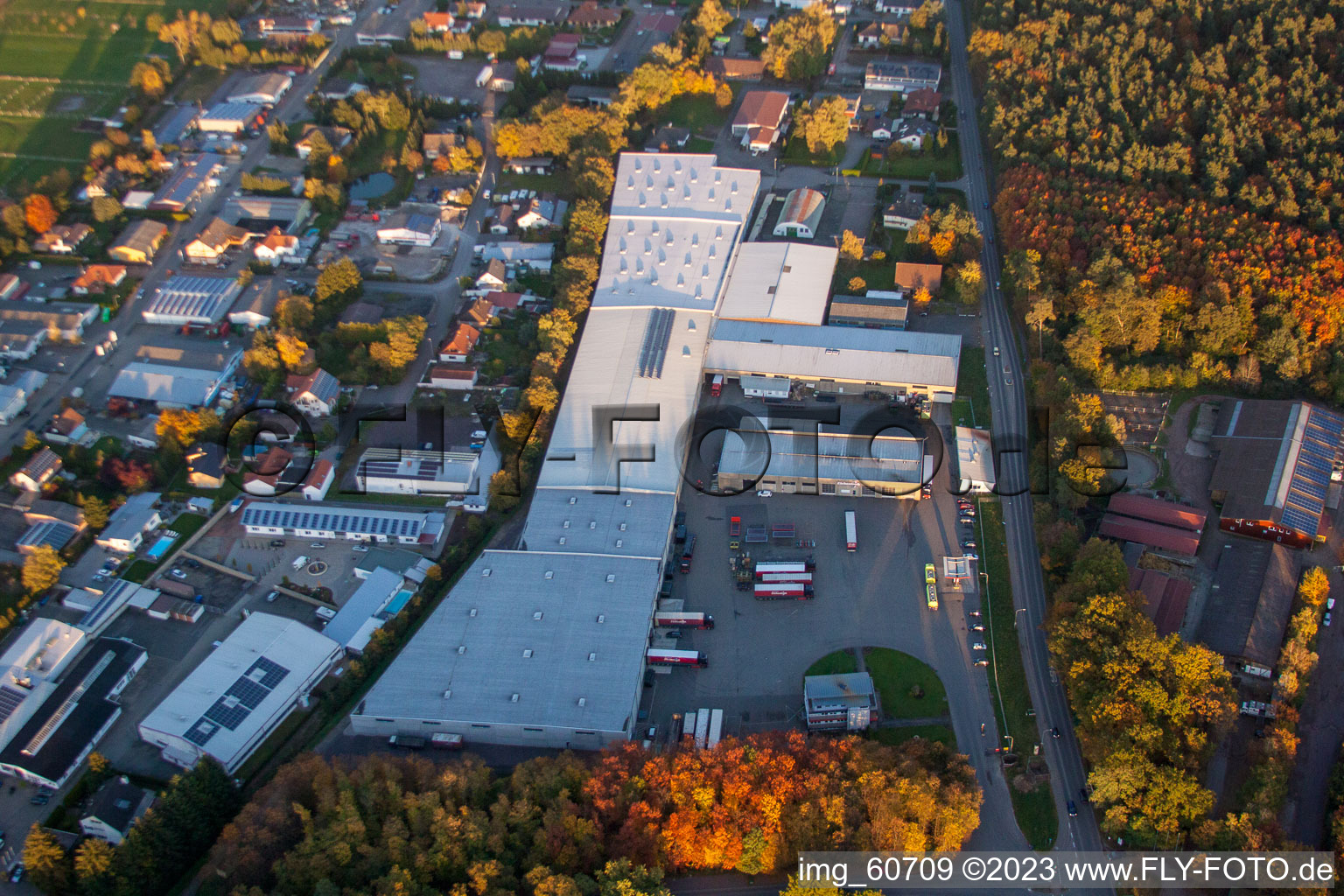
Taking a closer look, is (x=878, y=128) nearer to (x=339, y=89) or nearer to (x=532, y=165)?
(x=532, y=165)

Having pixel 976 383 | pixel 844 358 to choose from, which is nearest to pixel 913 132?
pixel 844 358

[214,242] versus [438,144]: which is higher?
[438,144]

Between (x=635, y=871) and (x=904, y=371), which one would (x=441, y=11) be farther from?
(x=635, y=871)

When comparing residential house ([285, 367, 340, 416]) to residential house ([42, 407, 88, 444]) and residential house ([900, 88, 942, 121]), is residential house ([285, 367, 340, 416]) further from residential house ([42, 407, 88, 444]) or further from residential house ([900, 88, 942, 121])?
residential house ([900, 88, 942, 121])

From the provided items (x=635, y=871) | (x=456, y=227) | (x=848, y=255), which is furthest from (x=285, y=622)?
(x=848, y=255)

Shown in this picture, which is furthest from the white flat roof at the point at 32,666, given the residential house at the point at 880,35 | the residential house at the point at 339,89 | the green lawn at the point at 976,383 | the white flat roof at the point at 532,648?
the residential house at the point at 880,35
